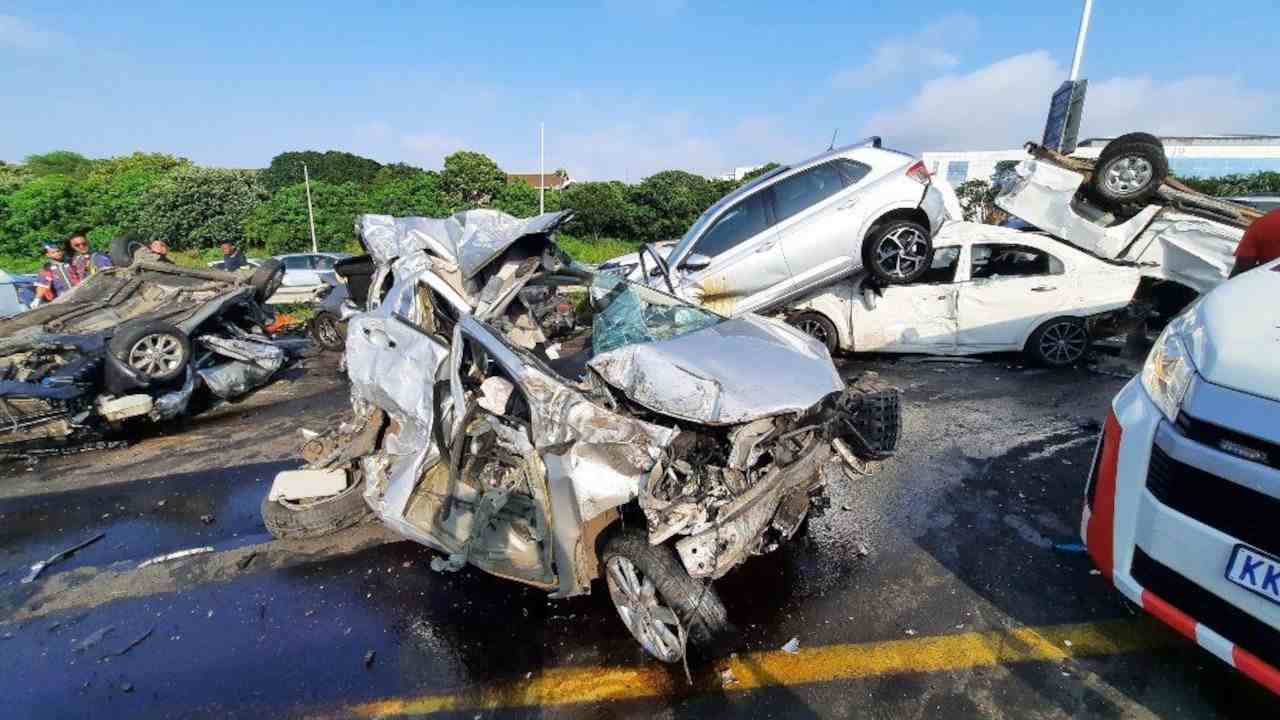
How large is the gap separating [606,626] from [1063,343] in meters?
6.01

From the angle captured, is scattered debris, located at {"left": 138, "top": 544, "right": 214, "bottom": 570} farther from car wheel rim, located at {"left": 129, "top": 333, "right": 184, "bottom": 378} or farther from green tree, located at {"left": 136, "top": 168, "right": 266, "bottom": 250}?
green tree, located at {"left": 136, "top": 168, "right": 266, "bottom": 250}

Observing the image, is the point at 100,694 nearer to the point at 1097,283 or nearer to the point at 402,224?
the point at 402,224

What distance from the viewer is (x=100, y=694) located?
2729 millimetres

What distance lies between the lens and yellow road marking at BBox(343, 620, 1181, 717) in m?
2.54

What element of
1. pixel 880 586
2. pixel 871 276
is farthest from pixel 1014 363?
pixel 880 586

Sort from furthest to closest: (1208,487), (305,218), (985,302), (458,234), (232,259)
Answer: (305,218) → (232,259) → (985,302) → (458,234) → (1208,487)

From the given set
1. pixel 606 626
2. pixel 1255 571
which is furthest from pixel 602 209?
pixel 1255 571

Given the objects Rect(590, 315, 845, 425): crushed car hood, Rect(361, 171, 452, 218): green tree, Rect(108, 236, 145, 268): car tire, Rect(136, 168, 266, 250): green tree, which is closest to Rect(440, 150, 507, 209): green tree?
Rect(361, 171, 452, 218): green tree

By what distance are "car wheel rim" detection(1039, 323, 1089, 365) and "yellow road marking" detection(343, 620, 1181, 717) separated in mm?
4553

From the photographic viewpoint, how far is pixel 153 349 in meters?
6.30

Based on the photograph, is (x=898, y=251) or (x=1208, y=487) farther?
(x=898, y=251)

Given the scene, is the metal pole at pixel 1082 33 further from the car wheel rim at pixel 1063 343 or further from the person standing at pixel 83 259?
the person standing at pixel 83 259

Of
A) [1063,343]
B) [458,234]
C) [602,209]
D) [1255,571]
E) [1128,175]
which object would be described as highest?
[602,209]

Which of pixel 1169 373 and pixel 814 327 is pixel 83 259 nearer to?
pixel 814 327
